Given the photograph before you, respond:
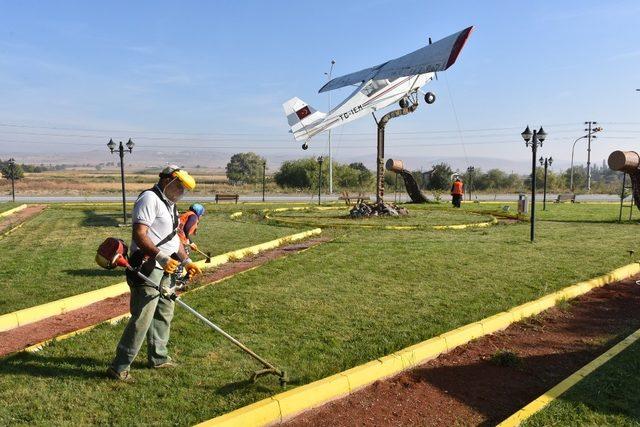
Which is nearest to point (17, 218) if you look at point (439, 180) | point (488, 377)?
point (488, 377)

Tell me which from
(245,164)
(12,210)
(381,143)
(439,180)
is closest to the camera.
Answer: (381,143)

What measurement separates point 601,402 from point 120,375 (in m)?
3.92

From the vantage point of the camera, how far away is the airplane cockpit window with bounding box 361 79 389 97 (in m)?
21.6

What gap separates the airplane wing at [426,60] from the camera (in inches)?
688

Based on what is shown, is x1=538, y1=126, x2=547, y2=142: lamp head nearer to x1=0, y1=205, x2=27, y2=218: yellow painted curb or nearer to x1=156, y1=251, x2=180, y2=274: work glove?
x1=156, y1=251, x2=180, y2=274: work glove

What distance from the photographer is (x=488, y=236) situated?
14094 millimetres

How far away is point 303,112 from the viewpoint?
25.6 m

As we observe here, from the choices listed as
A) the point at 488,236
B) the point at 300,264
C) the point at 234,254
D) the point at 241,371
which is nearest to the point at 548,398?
the point at 241,371

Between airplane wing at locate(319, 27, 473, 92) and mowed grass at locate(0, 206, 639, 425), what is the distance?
26.5ft

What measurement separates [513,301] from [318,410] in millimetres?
3943

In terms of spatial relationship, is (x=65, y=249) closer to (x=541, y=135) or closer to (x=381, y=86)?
(x=541, y=135)

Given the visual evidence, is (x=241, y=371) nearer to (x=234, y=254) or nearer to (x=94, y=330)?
(x=94, y=330)

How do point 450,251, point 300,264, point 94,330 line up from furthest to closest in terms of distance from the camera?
point 450,251
point 300,264
point 94,330

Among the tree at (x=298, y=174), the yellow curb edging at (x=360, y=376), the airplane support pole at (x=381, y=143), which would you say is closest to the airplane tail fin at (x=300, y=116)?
the airplane support pole at (x=381, y=143)
